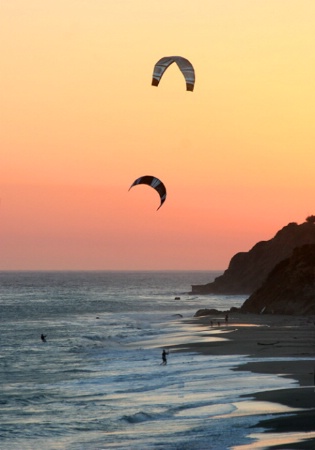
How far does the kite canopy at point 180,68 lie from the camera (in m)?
39.3

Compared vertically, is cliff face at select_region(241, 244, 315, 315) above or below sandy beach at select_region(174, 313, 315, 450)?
above

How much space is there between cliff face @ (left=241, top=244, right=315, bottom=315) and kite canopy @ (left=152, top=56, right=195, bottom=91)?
54.4 meters

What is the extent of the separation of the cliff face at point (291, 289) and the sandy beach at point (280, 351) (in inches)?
109

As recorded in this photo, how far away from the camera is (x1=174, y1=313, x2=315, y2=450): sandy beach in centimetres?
2988

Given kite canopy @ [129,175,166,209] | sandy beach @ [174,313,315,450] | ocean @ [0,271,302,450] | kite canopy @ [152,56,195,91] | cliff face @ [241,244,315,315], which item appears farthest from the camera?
cliff face @ [241,244,315,315]

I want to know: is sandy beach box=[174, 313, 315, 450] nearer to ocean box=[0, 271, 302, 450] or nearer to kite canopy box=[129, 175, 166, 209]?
ocean box=[0, 271, 302, 450]

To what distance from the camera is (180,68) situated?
3975 centimetres

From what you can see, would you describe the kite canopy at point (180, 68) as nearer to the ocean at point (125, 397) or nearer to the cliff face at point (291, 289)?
the ocean at point (125, 397)

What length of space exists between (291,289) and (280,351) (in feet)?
152

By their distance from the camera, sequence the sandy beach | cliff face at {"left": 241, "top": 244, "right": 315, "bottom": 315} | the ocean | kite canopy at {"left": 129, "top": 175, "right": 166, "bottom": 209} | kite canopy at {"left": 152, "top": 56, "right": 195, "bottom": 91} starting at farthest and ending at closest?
cliff face at {"left": 241, "top": 244, "right": 315, "bottom": 315} → kite canopy at {"left": 129, "top": 175, "right": 166, "bottom": 209} → kite canopy at {"left": 152, "top": 56, "right": 195, "bottom": 91} → the ocean → the sandy beach

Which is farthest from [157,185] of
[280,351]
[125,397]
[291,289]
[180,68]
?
[291,289]

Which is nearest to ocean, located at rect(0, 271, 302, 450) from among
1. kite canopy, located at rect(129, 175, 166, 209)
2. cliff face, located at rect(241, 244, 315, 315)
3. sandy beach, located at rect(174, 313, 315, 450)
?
sandy beach, located at rect(174, 313, 315, 450)

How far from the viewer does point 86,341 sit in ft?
246

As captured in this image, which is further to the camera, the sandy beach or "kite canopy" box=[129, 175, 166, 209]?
"kite canopy" box=[129, 175, 166, 209]
